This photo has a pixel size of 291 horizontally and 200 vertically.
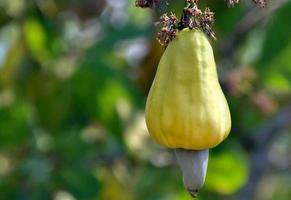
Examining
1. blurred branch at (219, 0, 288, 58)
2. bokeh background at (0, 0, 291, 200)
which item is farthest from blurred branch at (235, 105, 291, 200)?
blurred branch at (219, 0, 288, 58)

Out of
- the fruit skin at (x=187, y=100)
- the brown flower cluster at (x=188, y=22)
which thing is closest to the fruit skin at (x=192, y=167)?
the fruit skin at (x=187, y=100)

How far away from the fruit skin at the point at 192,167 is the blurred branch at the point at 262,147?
1615mm

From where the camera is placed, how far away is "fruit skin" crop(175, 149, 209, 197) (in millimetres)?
1155

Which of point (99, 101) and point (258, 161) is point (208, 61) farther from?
point (258, 161)

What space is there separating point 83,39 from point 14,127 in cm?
39

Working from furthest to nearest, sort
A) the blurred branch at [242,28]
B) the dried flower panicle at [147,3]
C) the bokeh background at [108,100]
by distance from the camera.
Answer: the blurred branch at [242,28], the bokeh background at [108,100], the dried flower panicle at [147,3]

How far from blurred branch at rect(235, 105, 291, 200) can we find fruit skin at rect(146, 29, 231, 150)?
5.30ft

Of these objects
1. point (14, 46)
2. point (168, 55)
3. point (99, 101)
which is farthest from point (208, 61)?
point (14, 46)

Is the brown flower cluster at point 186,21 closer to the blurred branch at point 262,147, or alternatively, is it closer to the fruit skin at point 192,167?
the fruit skin at point 192,167

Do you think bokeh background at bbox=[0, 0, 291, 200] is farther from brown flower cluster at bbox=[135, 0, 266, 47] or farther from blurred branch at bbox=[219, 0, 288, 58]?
brown flower cluster at bbox=[135, 0, 266, 47]

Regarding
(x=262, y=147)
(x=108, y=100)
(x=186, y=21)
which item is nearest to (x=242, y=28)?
(x=262, y=147)

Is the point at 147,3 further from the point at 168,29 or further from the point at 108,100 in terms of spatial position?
the point at 108,100

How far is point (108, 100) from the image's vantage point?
2.56 m

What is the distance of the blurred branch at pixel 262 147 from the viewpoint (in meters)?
2.78
